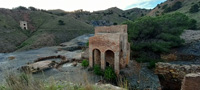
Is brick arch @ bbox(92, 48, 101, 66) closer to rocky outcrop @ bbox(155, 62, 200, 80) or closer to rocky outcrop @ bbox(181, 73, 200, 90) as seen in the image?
rocky outcrop @ bbox(155, 62, 200, 80)

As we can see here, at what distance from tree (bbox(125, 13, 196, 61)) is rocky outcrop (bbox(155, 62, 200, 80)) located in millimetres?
2509

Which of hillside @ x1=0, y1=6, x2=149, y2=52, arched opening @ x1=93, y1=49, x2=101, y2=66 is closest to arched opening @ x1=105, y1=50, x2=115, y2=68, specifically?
arched opening @ x1=93, y1=49, x2=101, y2=66

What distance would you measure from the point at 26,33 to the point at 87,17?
35.6 metres

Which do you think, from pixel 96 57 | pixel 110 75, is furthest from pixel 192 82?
pixel 96 57

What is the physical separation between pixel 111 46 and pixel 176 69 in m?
6.62

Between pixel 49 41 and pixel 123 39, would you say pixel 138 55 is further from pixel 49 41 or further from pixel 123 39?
pixel 49 41

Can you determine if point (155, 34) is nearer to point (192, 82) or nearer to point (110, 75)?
point (110, 75)

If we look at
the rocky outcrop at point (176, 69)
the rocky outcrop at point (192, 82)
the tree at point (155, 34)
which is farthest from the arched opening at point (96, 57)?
the rocky outcrop at point (192, 82)

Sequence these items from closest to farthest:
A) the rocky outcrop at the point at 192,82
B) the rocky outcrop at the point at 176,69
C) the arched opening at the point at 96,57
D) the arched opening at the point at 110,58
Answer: the rocky outcrop at the point at 192,82 → the rocky outcrop at the point at 176,69 → the arched opening at the point at 110,58 → the arched opening at the point at 96,57

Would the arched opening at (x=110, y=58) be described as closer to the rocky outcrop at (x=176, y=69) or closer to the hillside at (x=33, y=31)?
the rocky outcrop at (x=176, y=69)

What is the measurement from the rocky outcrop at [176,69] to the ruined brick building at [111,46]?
349 centimetres

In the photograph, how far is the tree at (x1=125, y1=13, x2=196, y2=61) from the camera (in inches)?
547

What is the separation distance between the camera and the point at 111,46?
10312 millimetres

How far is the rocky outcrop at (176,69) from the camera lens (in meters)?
9.85
